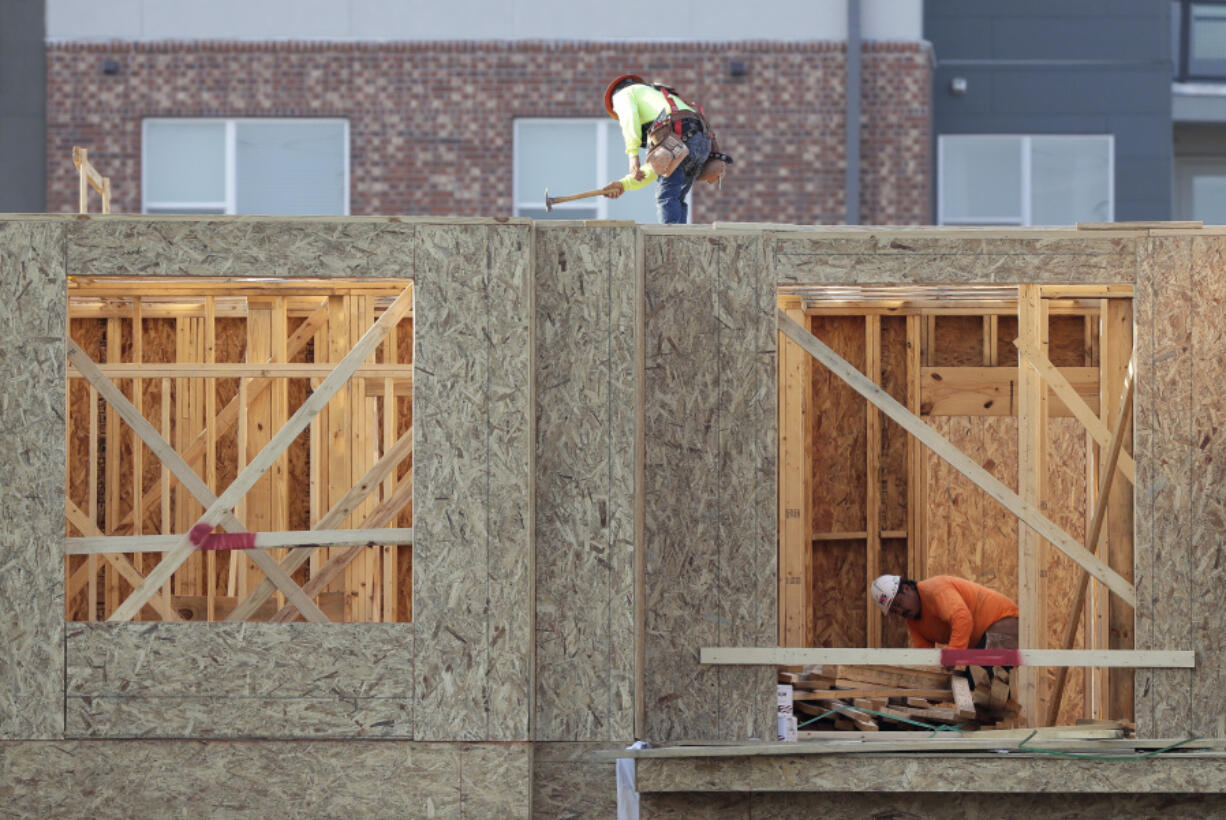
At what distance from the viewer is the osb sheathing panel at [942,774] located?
Answer: 30.7 feet

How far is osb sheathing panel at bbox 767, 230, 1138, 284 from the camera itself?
9852 mm

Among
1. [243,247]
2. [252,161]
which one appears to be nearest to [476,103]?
[252,161]

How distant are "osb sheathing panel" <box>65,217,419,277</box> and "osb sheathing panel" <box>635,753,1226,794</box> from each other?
11.0 ft

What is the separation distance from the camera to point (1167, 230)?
389 inches

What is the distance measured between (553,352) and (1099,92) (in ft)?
46.0

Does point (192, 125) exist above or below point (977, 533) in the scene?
above

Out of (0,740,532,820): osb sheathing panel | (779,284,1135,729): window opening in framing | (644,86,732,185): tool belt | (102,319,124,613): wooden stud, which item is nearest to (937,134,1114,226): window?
(779,284,1135,729): window opening in framing

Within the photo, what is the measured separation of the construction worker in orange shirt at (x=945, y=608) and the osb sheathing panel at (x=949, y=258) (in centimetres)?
250

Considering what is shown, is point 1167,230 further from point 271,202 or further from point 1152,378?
point 271,202

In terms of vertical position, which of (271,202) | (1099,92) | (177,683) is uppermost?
(1099,92)

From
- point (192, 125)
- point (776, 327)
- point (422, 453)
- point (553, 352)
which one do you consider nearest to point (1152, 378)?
point (776, 327)

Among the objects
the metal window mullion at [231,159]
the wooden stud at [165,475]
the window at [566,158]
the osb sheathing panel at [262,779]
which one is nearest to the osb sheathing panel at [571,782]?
the osb sheathing panel at [262,779]

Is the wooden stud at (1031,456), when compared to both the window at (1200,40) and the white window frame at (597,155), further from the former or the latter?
the window at (1200,40)

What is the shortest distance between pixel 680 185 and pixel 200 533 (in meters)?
4.34
